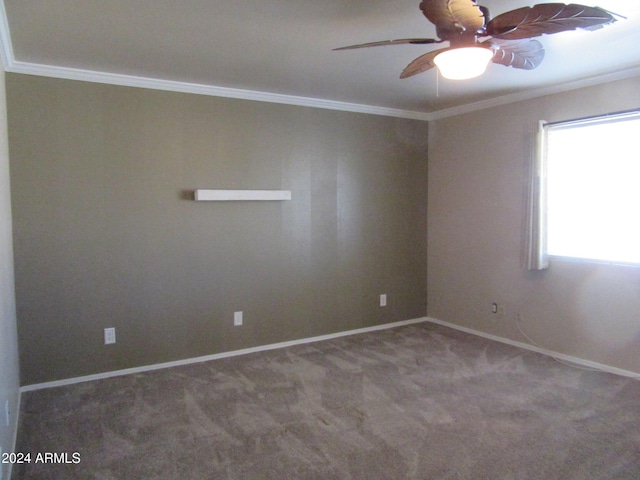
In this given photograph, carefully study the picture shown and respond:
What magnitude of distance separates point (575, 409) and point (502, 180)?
2.19m

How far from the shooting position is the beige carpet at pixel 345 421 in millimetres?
2305

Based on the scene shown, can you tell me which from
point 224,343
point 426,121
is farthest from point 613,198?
point 224,343

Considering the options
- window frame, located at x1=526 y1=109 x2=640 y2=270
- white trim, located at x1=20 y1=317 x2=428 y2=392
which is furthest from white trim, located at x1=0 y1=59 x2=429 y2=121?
white trim, located at x1=20 y1=317 x2=428 y2=392

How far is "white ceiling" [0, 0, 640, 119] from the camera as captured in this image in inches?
90.1

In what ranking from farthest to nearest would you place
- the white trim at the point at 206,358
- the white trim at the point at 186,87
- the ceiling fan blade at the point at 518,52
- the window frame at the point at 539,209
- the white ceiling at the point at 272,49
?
the window frame at the point at 539,209
the white trim at the point at 206,358
the white trim at the point at 186,87
the white ceiling at the point at 272,49
the ceiling fan blade at the point at 518,52

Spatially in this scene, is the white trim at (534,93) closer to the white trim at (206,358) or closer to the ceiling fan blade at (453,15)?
the ceiling fan blade at (453,15)

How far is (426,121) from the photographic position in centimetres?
505

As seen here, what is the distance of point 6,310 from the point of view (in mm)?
2561

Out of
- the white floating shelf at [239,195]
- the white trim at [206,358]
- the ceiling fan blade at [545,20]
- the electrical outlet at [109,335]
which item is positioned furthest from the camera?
the white floating shelf at [239,195]

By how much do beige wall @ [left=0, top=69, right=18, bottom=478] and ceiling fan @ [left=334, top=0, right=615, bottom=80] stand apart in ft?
7.77

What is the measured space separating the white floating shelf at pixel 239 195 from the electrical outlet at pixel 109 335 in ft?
→ 4.03

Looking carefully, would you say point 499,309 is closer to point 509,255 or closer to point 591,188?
point 509,255

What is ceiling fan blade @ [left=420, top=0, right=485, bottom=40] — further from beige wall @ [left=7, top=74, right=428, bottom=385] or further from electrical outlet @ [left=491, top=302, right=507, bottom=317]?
electrical outlet @ [left=491, top=302, right=507, bottom=317]

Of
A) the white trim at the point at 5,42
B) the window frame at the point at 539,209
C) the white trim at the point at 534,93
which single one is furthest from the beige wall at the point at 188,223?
the window frame at the point at 539,209
